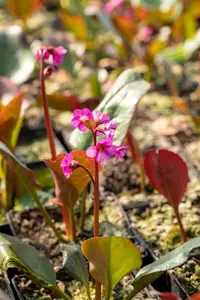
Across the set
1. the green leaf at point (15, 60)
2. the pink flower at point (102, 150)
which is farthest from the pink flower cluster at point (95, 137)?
the green leaf at point (15, 60)

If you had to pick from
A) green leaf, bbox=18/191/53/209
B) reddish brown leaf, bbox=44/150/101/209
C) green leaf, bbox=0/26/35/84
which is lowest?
green leaf, bbox=18/191/53/209

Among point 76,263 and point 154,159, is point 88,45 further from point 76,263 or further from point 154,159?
point 76,263

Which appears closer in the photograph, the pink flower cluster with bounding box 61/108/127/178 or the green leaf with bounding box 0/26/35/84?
the pink flower cluster with bounding box 61/108/127/178

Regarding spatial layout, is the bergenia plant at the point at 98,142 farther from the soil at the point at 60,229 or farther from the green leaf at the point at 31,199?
the green leaf at the point at 31,199

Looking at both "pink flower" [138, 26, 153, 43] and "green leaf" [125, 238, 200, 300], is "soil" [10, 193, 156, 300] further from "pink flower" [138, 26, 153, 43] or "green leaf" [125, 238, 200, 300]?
"pink flower" [138, 26, 153, 43]

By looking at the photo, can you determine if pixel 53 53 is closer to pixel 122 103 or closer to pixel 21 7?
pixel 122 103

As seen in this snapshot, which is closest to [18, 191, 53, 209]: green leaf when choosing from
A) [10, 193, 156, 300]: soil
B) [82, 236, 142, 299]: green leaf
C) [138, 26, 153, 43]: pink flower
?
[10, 193, 156, 300]: soil

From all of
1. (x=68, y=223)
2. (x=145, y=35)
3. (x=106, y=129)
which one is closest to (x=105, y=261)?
(x=106, y=129)
